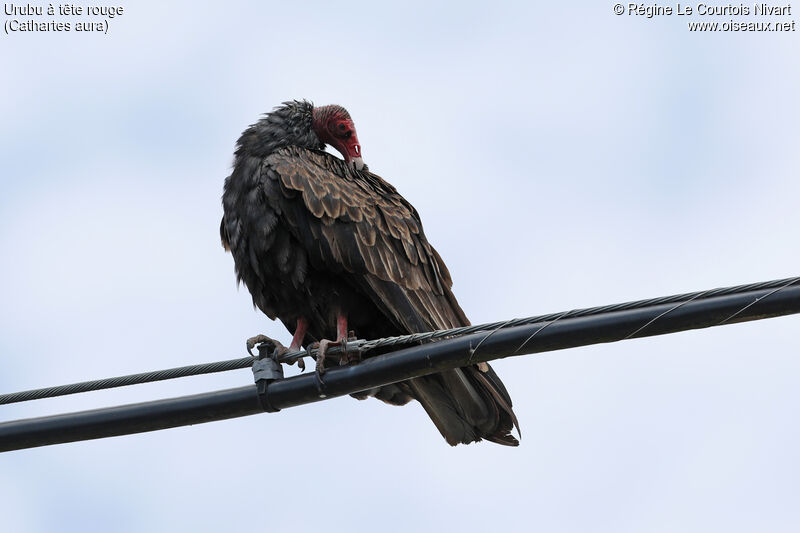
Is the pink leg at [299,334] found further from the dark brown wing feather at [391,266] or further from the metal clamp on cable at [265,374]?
the metal clamp on cable at [265,374]

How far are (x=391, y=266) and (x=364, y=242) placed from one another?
21cm

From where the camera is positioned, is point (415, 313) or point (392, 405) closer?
point (415, 313)

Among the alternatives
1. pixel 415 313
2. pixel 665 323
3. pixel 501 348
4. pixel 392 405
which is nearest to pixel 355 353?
pixel 415 313

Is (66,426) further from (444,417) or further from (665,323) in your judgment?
(665,323)

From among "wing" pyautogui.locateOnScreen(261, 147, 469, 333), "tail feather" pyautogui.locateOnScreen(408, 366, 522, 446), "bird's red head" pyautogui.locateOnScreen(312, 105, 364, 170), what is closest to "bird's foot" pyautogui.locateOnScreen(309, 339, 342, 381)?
"wing" pyautogui.locateOnScreen(261, 147, 469, 333)

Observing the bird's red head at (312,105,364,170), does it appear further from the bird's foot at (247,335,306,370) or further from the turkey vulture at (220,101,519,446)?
the bird's foot at (247,335,306,370)

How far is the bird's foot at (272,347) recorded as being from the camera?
5.75 metres

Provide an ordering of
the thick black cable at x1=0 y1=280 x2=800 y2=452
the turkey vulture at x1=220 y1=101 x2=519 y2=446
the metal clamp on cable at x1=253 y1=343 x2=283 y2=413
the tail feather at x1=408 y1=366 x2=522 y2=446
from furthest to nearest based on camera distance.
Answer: the turkey vulture at x1=220 y1=101 x2=519 y2=446 → the tail feather at x1=408 y1=366 x2=522 y2=446 → the metal clamp on cable at x1=253 y1=343 x2=283 y2=413 → the thick black cable at x1=0 y1=280 x2=800 y2=452

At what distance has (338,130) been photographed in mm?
7473

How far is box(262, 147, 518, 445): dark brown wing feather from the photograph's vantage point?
6227 millimetres

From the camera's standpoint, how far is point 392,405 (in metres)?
6.84

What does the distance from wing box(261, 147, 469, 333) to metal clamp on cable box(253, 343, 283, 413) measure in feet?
3.10

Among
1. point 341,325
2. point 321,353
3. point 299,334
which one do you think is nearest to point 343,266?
point 341,325

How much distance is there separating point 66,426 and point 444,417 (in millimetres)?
2186
